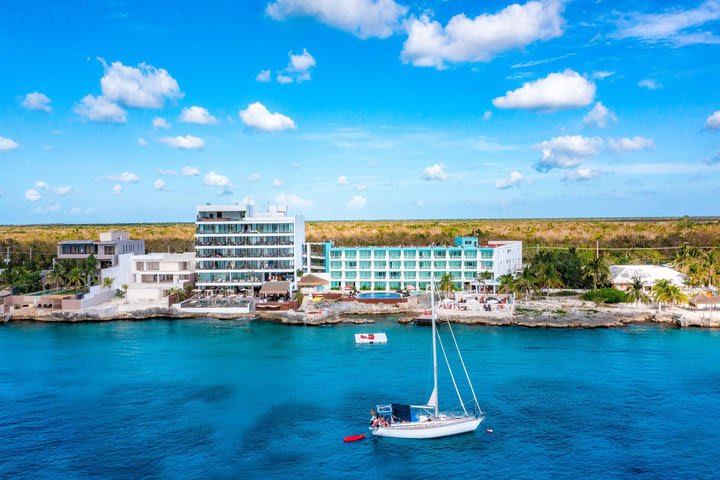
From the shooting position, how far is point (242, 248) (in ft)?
304

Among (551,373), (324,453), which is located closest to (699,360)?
(551,373)

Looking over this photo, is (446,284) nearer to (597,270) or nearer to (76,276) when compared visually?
(597,270)

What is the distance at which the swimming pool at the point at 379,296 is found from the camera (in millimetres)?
86244

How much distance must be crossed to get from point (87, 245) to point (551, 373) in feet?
254

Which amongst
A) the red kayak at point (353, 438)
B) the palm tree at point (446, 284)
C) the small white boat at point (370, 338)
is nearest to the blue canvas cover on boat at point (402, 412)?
the red kayak at point (353, 438)

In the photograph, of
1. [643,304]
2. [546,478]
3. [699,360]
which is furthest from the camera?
[643,304]

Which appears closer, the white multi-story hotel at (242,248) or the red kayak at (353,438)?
the red kayak at (353,438)

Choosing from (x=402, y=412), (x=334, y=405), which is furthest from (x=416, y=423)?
(x=334, y=405)

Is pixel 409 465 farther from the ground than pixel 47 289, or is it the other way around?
pixel 47 289

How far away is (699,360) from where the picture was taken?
185 feet

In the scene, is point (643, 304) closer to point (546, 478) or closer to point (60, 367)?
point (546, 478)

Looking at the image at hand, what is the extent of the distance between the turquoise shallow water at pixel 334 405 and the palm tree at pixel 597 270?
2111 centimetres

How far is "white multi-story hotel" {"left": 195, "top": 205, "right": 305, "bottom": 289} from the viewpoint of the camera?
9219cm

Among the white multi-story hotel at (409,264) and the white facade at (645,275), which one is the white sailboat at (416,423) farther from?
the white facade at (645,275)
